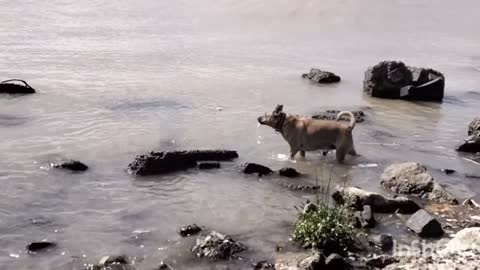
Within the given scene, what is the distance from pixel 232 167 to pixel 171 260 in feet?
12.0

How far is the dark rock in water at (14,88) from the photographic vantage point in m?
15.1

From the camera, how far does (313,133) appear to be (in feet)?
37.8

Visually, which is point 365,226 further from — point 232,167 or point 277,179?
point 232,167

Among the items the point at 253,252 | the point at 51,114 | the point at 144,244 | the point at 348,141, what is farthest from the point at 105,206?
the point at 51,114

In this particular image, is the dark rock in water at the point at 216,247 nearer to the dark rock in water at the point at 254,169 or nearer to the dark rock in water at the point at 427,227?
the dark rock in water at the point at 427,227

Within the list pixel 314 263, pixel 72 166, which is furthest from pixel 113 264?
pixel 72 166

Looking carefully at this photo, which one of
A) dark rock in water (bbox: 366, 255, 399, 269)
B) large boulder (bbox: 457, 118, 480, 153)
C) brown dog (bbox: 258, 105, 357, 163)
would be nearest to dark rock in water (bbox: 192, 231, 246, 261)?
dark rock in water (bbox: 366, 255, 399, 269)

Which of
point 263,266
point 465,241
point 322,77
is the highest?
point 322,77

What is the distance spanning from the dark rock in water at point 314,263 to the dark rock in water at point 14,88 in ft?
32.5

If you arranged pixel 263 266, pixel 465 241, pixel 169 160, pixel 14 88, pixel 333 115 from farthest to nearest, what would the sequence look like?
pixel 14 88 < pixel 333 115 < pixel 169 160 < pixel 465 241 < pixel 263 266

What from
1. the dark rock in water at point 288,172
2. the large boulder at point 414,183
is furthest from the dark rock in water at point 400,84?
the dark rock in water at point 288,172

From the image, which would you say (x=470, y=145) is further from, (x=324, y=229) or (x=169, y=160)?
(x=324, y=229)

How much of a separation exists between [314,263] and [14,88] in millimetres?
10336

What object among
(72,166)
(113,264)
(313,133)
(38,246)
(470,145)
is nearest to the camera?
(113,264)
